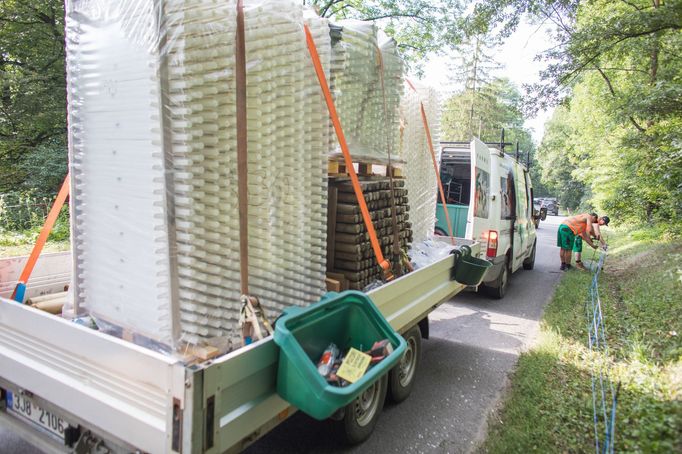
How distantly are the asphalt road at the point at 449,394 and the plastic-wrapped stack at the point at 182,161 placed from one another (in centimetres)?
127

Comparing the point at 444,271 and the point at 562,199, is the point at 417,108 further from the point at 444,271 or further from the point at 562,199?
the point at 562,199

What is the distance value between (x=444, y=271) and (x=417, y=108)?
2.00 m

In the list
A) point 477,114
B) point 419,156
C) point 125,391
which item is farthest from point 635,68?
point 125,391

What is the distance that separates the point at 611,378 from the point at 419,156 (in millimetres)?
3090

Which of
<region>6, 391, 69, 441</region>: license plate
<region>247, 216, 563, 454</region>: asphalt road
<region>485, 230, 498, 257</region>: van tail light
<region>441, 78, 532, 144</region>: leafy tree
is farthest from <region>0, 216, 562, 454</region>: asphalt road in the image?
<region>441, 78, 532, 144</region>: leafy tree

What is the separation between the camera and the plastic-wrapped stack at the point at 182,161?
6.79ft

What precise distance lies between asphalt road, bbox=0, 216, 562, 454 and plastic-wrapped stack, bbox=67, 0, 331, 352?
1.27 m

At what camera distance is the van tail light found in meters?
6.82

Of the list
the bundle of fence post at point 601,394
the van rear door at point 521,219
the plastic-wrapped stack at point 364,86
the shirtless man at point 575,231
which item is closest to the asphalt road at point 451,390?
the bundle of fence post at point 601,394

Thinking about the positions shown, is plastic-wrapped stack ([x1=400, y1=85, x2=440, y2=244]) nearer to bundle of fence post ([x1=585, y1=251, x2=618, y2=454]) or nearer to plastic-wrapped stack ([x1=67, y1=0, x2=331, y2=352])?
bundle of fence post ([x1=585, y1=251, x2=618, y2=454])

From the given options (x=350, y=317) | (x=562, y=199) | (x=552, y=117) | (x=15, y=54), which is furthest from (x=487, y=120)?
(x=350, y=317)

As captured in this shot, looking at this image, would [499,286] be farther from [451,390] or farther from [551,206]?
[551,206]

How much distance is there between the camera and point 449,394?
13.5 ft

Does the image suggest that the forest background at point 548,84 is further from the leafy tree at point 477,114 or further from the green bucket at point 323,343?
the leafy tree at point 477,114
